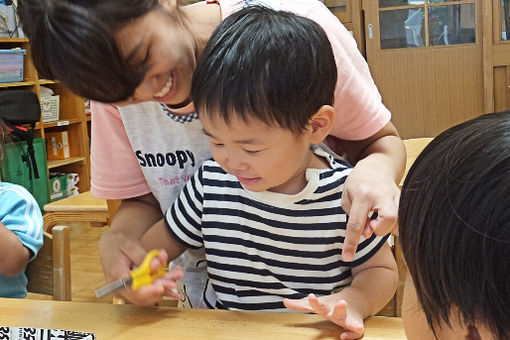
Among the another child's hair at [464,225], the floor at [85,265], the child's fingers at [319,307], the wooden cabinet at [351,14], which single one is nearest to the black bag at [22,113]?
the floor at [85,265]

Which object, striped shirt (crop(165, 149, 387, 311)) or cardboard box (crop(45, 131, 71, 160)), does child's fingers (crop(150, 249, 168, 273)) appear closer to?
striped shirt (crop(165, 149, 387, 311))

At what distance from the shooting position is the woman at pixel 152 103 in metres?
0.77

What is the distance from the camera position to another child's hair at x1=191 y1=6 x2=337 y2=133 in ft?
2.80

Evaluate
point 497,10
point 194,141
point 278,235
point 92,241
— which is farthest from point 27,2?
point 497,10

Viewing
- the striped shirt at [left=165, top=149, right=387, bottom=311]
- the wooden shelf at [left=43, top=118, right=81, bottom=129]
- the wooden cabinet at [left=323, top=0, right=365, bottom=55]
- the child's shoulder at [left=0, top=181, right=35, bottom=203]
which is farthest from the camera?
the wooden cabinet at [left=323, top=0, right=365, bottom=55]

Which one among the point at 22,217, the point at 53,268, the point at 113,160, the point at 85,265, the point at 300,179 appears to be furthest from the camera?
the point at 85,265

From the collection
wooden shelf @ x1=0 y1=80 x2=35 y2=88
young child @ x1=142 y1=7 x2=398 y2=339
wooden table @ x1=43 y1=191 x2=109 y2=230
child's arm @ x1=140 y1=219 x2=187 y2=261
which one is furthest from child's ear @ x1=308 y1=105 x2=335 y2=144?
wooden shelf @ x1=0 y1=80 x2=35 y2=88

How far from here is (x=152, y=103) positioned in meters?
1.09

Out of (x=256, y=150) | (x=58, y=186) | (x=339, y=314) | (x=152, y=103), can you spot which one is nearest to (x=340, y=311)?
(x=339, y=314)

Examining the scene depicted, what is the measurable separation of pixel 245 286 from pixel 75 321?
26 cm

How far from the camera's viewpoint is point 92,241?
14.0 feet

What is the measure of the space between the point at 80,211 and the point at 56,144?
2.61 metres

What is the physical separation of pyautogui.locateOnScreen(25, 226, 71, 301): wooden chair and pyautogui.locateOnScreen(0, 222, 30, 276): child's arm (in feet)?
0.14

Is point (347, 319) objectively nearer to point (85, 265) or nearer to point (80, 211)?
point (80, 211)
